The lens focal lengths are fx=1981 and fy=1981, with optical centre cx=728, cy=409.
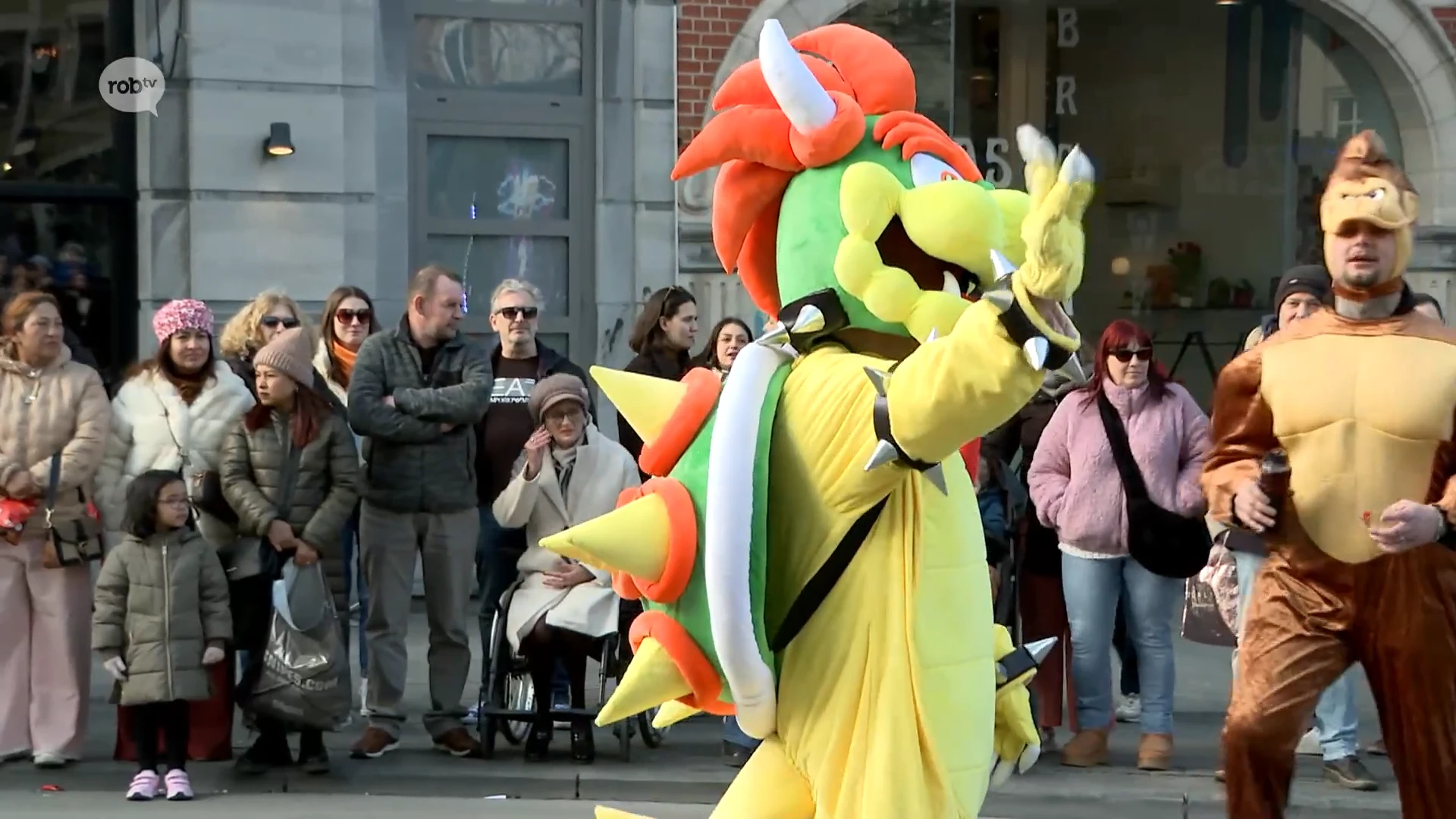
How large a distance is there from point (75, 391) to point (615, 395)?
4.93m

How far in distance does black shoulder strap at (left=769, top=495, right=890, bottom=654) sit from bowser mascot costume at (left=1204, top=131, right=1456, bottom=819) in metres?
2.23

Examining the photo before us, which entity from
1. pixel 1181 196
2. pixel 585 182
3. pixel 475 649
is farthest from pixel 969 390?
pixel 1181 196

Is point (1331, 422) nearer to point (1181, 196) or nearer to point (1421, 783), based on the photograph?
point (1421, 783)

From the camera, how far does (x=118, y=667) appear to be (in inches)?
308

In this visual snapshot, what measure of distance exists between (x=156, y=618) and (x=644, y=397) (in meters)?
4.29

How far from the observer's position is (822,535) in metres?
3.85

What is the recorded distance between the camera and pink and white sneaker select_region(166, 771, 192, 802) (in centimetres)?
783

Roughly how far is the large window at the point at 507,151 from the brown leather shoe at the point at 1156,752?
5.08 m

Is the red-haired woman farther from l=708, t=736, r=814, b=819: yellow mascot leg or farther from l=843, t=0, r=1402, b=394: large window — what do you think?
l=843, t=0, r=1402, b=394: large window

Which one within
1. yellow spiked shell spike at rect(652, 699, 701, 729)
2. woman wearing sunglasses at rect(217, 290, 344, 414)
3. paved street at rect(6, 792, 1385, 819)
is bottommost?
paved street at rect(6, 792, 1385, 819)

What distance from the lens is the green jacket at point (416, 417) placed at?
27.3ft

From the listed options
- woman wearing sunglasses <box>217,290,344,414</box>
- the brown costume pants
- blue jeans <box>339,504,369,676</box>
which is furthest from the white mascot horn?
woman wearing sunglasses <box>217,290,344,414</box>

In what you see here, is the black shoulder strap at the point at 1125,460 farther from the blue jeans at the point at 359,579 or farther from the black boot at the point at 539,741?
the blue jeans at the point at 359,579

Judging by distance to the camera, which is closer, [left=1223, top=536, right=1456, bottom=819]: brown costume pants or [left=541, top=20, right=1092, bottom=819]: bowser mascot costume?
[left=541, top=20, right=1092, bottom=819]: bowser mascot costume
